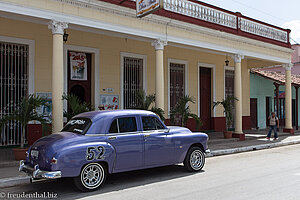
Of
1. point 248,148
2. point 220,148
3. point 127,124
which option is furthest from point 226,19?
point 127,124

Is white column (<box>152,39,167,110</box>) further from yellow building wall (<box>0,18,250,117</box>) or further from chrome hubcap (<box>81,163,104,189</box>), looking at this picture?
chrome hubcap (<box>81,163,104,189</box>)

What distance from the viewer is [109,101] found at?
43.9ft

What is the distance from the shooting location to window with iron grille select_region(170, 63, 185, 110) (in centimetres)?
1581

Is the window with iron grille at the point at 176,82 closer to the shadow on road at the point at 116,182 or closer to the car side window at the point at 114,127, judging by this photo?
the shadow on road at the point at 116,182

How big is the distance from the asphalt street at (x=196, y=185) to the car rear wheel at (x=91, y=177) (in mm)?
143

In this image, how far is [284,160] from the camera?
9.66 m

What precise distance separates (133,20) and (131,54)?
3134 millimetres

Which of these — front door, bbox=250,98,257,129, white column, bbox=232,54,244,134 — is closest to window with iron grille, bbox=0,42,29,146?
white column, bbox=232,54,244,134

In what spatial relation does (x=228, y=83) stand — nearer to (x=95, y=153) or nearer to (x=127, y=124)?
(x=127, y=124)

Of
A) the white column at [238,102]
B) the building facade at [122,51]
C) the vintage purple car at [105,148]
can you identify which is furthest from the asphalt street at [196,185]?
the white column at [238,102]

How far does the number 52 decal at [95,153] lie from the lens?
6023mm

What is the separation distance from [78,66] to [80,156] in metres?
7.41

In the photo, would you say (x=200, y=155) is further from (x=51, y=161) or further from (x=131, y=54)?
(x=131, y=54)

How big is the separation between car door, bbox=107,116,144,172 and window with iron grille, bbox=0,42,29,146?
5903 millimetres
